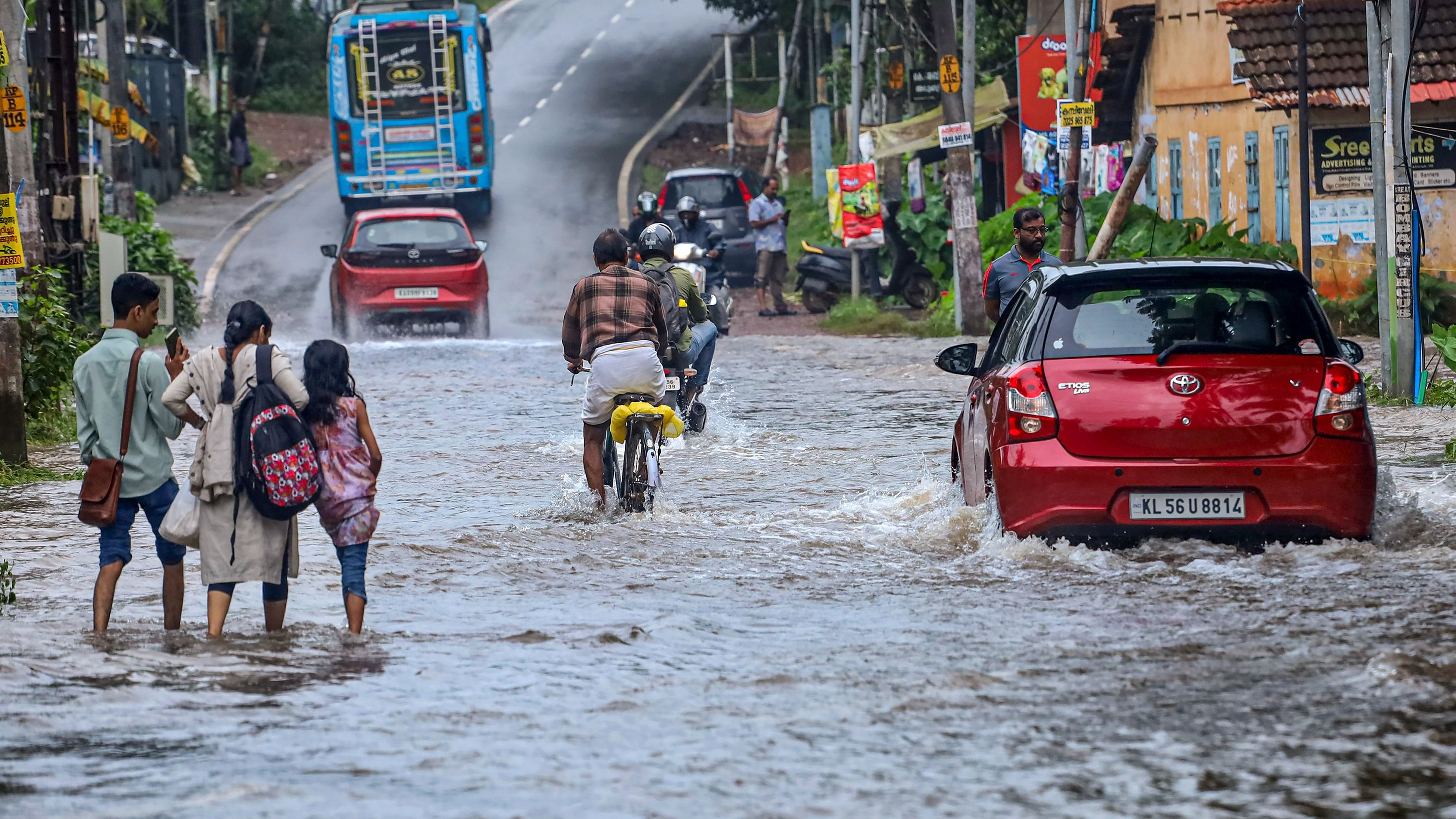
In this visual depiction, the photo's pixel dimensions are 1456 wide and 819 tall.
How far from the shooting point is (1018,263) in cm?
1250

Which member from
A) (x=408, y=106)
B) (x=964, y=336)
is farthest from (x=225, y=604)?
(x=408, y=106)

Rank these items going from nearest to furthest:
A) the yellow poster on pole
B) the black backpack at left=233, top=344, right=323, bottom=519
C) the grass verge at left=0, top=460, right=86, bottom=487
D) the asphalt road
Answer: the black backpack at left=233, top=344, right=323, bottom=519 → the yellow poster on pole → the grass verge at left=0, top=460, right=86, bottom=487 → the asphalt road

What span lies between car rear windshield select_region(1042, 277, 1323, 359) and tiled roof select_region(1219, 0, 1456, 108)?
13354 millimetres

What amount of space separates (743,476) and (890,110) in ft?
92.8

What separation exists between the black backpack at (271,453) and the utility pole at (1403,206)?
33.9 feet

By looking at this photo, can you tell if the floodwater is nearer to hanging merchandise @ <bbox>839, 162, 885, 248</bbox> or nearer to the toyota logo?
the toyota logo

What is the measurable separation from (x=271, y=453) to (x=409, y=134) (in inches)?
1150

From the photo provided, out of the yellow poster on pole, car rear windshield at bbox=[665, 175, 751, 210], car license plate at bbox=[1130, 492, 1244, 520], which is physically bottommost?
car license plate at bbox=[1130, 492, 1244, 520]

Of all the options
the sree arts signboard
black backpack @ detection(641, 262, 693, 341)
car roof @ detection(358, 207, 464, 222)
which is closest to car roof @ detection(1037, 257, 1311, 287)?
black backpack @ detection(641, 262, 693, 341)

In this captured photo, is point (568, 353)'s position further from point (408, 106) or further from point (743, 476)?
point (408, 106)

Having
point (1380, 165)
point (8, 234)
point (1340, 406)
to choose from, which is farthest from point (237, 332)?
point (1380, 165)

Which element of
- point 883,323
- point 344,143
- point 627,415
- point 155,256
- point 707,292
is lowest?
point 883,323

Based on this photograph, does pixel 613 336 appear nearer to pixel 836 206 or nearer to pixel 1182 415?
pixel 1182 415

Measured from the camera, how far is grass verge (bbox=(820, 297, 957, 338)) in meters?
26.4
